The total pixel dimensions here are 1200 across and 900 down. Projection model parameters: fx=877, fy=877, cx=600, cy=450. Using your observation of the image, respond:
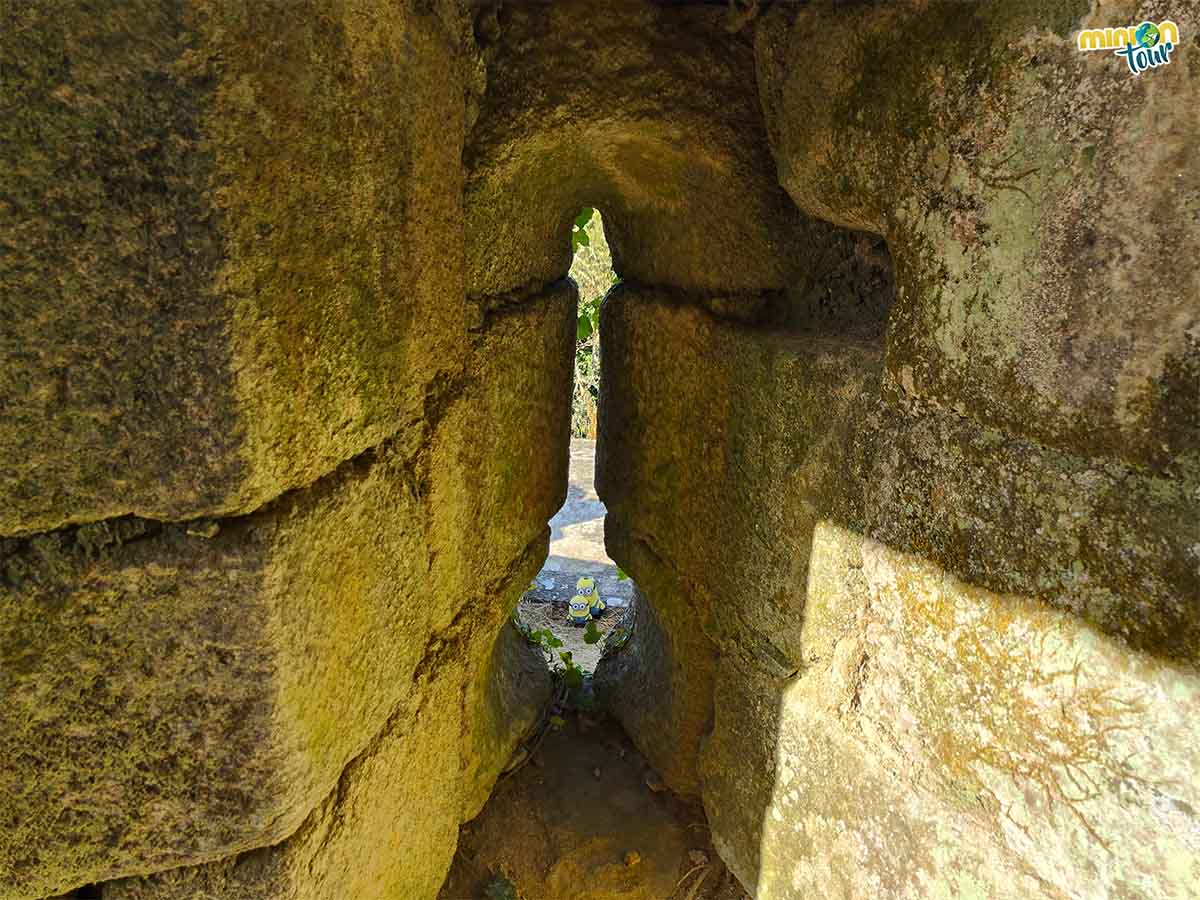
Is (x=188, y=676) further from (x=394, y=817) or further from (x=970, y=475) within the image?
(x=970, y=475)

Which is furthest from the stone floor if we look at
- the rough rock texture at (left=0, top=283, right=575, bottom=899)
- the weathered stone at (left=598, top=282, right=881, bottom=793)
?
the rough rock texture at (left=0, top=283, right=575, bottom=899)

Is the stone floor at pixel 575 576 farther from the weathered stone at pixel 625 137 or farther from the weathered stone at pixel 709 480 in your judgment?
the weathered stone at pixel 625 137

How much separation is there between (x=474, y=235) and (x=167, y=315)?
710 mm

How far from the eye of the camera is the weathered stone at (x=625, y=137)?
1537 mm

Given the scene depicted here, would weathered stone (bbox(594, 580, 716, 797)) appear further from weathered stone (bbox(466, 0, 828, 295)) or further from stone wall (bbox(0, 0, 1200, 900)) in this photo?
weathered stone (bbox(466, 0, 828, 295))

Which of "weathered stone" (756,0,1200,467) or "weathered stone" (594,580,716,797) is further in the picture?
"weathered stone" (594,580,716,797)

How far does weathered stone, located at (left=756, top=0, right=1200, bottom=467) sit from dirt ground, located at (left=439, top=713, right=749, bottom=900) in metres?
1.43

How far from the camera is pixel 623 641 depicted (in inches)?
107

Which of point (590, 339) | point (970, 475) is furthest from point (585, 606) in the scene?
point (590, 339)

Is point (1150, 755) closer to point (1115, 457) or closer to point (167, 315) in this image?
point (1115, 457)

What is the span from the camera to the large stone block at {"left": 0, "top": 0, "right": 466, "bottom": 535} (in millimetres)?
878

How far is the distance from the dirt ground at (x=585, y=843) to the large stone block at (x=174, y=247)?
135 cm

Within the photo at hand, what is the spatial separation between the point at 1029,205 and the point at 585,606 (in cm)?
316

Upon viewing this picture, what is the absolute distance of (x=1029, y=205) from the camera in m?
1.07
